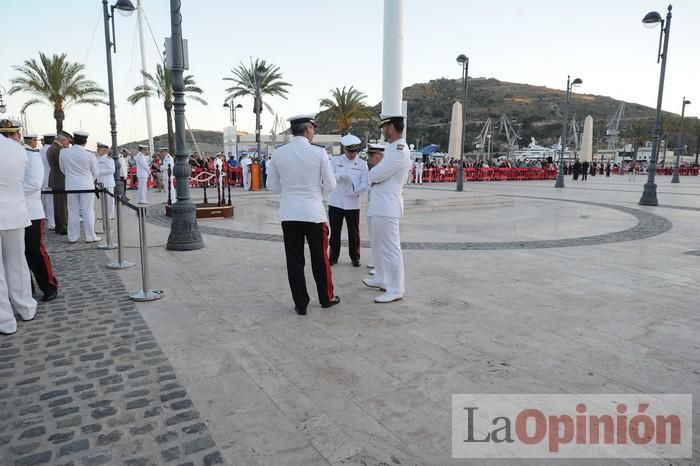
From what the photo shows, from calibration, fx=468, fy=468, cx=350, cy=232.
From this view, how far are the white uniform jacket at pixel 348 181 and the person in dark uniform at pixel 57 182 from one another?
20.9 feet

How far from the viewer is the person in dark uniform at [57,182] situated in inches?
386

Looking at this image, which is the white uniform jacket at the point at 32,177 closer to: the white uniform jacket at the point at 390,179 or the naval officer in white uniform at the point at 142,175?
the white uniform jacket at the point at 390,179

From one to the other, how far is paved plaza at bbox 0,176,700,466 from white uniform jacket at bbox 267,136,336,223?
1.07 m

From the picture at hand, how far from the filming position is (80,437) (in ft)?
8.91

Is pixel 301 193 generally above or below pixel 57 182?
above

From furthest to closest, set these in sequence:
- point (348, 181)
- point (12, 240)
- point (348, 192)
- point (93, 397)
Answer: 1. point (348, 192)
2. point (348, 181)
3. point (12, 240)
4. point (93, 397)

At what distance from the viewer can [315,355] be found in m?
3.85

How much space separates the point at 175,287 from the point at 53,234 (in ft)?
19.5

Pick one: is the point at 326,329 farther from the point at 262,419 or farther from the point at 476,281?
the point at 476,281

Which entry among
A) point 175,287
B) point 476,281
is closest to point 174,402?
point 175,287

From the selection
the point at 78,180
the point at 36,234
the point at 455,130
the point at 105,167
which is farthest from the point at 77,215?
the point at 455,130

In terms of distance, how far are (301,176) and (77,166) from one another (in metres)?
6.37

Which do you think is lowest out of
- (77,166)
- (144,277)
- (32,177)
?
(144,277)

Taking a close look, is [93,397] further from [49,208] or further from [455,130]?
[455,130]
